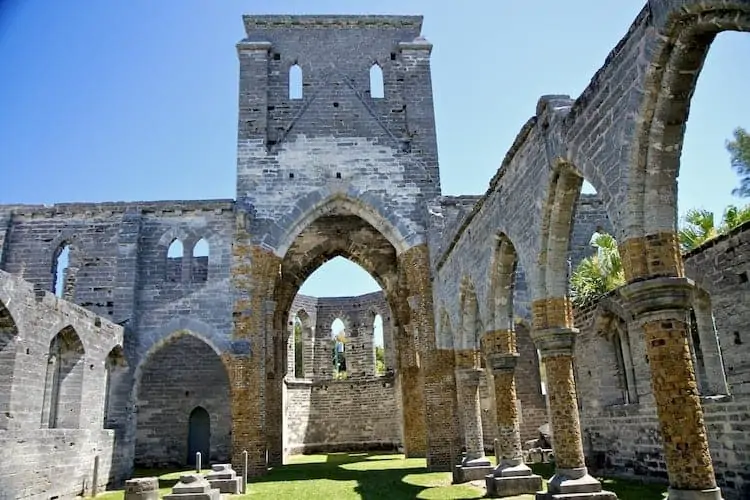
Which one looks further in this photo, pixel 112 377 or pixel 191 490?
pixel 112 377

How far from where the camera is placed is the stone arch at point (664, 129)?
→ 18.1 feet

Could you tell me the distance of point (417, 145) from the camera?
20.9 meters

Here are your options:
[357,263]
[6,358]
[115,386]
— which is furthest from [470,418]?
[357,263]

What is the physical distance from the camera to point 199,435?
2322cm

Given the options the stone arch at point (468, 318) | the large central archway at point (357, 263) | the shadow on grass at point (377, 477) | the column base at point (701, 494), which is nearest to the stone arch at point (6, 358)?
the shadow on grass at point (377, 477)

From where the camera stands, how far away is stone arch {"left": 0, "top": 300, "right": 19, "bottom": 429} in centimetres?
1114

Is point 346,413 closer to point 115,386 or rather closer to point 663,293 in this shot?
point 115,386

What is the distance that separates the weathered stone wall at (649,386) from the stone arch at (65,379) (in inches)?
461

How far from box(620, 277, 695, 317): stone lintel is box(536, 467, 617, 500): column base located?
11.3ft

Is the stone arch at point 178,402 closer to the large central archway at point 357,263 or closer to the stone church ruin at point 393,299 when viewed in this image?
the stone church ruin at point 393,299

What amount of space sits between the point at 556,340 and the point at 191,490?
698cm

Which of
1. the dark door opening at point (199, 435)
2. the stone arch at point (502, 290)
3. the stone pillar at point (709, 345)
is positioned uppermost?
the stone arch at point (502, 290)

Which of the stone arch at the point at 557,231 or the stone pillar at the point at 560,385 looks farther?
the stone pillar at the point at 560,385

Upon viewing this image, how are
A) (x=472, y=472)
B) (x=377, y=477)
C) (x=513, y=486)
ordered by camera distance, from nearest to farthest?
1. (x=513, y=486)
2. (x=472, y=472)
3. (x=377, y=477)
